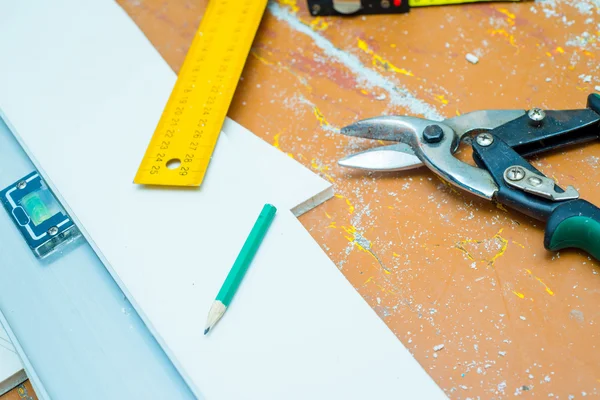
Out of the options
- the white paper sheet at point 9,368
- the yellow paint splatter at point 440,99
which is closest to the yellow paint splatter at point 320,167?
the yellow paint splatter at point 440,99

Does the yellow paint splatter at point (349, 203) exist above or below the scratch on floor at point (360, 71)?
below

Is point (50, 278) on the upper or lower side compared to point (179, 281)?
upper

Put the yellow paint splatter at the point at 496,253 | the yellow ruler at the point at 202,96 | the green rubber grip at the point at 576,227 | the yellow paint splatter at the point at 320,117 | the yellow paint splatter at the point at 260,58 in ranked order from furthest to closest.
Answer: the yellow paint splatter at the point at 260,58 < the yellow paint splatter at the point at 320,117 < the yellow ruler at the point at 202,96 < the yellow paint splatter at the point at 496,253 < the green rubber grip at the point at 576,227

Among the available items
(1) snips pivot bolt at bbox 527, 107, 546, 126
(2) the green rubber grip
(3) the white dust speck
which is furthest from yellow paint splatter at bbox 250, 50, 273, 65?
(2) the green rubber grip

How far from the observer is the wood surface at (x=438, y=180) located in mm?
896

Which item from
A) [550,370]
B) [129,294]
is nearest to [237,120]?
[129,294]

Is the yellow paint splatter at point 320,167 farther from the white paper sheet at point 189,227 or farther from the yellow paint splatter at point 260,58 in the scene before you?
the yellow paint splatter at point 260,58

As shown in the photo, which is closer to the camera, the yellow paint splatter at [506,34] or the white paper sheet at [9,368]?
the white paper sheet at [9,368]

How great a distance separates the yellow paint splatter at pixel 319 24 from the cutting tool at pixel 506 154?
1.19ft

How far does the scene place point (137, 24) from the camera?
143 cm

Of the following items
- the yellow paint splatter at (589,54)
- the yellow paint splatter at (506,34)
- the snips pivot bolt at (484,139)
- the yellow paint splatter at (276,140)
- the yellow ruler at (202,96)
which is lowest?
the yellow paint splatter at (589,54)

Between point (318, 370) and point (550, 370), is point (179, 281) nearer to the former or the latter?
point (318, 370)

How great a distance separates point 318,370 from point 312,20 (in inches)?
32.4

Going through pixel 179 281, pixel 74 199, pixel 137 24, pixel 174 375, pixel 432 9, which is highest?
pixel 137 24
